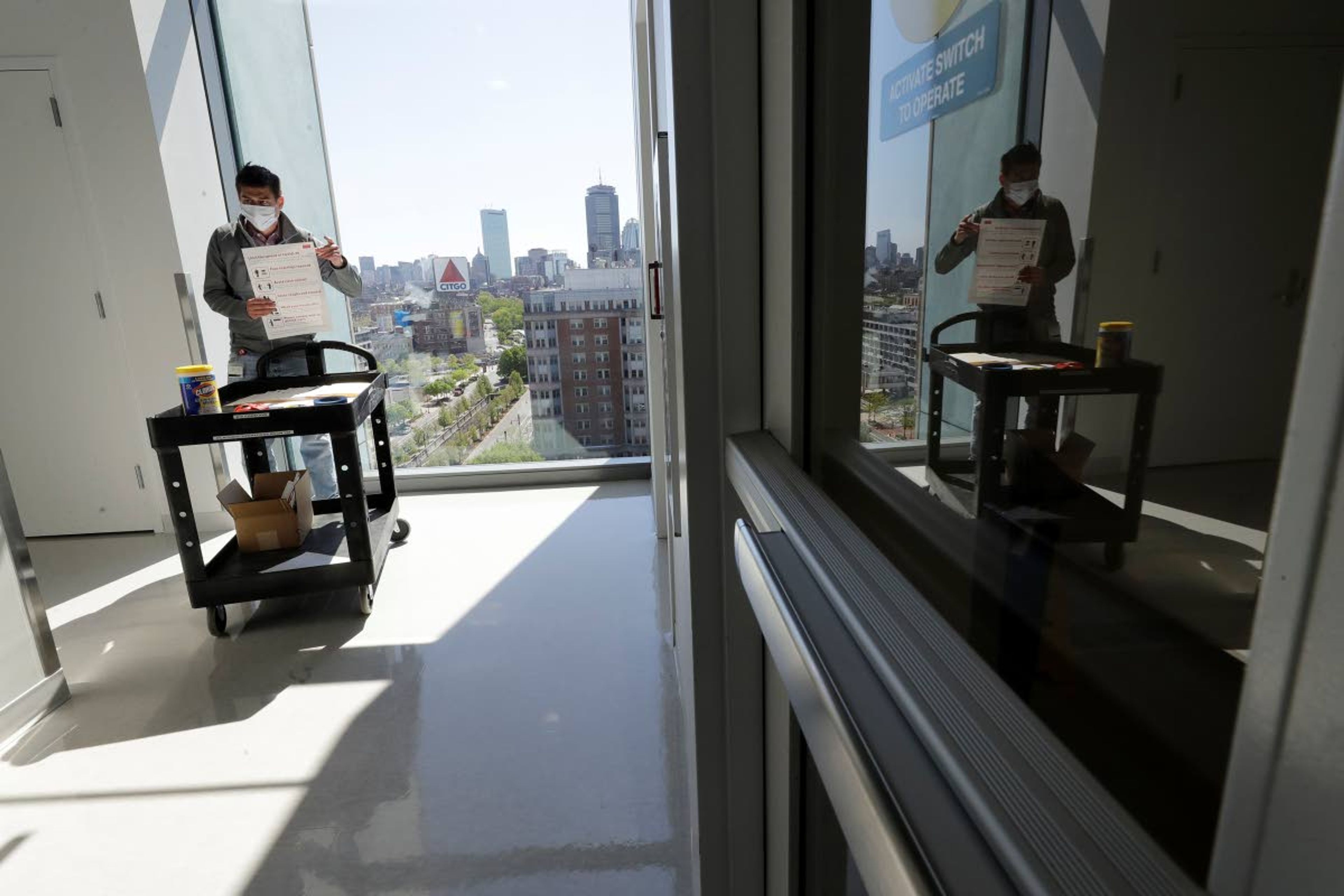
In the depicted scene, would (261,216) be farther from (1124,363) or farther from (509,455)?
(1124,363)

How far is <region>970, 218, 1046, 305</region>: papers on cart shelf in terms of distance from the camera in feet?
1.29

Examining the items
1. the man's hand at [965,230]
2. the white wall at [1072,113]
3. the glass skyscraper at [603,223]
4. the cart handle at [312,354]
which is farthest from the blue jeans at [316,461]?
the white wall at [1072,113]

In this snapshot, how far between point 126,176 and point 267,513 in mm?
1922

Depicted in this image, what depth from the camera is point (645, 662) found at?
251 centimetres

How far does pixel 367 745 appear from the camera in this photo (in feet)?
6.97

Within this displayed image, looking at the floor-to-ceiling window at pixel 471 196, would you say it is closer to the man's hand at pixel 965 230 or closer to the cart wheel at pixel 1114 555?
the man's hand at pixel 965 230

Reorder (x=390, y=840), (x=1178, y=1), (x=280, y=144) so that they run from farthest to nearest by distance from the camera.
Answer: (x=280, y=144) → (x=390, y=840) → (x=1178, y=1)

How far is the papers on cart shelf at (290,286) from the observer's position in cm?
299

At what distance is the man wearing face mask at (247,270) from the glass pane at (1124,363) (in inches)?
123

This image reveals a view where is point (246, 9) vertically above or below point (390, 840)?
above

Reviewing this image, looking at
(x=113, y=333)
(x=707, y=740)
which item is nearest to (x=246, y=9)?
(x=113, y=333)

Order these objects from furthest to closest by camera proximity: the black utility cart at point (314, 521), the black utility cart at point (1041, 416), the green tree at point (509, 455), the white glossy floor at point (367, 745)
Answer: the green tree at point (509, 455) → the black utility cart at point (314, 521) → the white glossy floor at point (367, 745) → the black utility cart at point (1041, 416)

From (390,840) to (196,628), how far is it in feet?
5.38

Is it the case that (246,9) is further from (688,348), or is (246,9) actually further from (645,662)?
(688,348)
